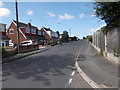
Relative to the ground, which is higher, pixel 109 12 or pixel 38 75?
pixel 109 12

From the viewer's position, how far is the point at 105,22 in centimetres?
1254

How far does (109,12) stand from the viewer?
11070 millimetres

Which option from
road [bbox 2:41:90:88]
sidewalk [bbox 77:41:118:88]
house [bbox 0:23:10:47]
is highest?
house [bbox 0:23:10:47]

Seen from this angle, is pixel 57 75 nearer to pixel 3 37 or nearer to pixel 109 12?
pixel 109 12

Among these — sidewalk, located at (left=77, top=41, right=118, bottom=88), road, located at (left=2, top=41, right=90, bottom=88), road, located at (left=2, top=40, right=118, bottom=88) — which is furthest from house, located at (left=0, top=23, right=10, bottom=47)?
sidewalk, located at (left=77, top=41, right=118, bottom=88)

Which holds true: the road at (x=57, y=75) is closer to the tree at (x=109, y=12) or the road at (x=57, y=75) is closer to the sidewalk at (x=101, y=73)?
the sidewalk at (x=101, y=73)

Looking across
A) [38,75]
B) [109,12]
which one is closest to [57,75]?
[38,75]

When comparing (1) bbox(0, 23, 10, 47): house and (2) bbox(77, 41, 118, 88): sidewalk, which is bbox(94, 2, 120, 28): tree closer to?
(2) bbox(77, 41, 118, 88): sidewalk

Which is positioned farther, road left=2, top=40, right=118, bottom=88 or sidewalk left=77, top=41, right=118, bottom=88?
road left=2, top=40, right=118, bottom=88

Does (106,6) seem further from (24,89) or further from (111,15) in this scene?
(24,89)

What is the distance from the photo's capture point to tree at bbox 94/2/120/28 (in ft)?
34.5

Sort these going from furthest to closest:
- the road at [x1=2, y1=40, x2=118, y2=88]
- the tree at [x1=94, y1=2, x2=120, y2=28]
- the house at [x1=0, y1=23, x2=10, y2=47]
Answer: the house at [x1=0, y1=23, x2=10, y2=47] < the tree at [x1=94, y1=2, x2=120, y2=28] < the road at [x1=2, y1=40, x2=118, y2=88]

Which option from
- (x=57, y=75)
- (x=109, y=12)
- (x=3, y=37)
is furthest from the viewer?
(x=3, y=37)

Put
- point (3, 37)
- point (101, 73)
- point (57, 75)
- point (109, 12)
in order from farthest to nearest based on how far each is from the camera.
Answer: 1. point (3, 37)
2. point (109, 12)
3. point (57, 75)
4. point (101, 73)
